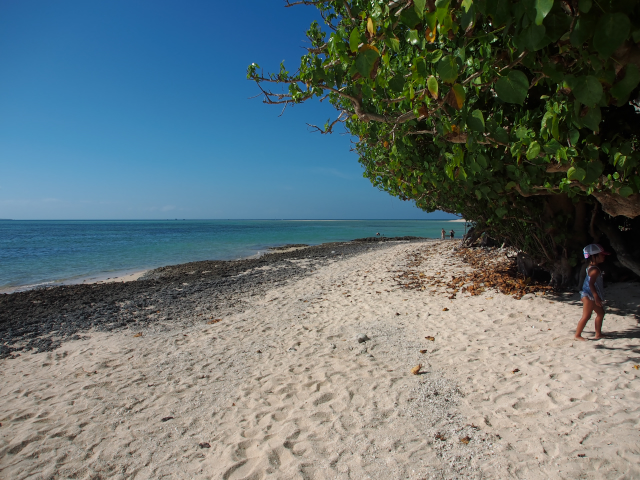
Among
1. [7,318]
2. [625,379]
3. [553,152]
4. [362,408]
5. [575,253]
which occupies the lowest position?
[7,318]

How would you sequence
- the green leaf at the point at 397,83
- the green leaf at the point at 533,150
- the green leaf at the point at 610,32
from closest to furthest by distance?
1. the green leaf at the point at 610,32
2. the green leaf at the point at 397,83
3. the green leaf at the point at 533,150

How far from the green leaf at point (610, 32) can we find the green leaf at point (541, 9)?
12.7 inches

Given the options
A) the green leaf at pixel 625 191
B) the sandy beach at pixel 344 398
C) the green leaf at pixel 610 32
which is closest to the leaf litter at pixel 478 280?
the sandy beach at pixel 344 398

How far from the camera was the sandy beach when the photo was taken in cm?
305

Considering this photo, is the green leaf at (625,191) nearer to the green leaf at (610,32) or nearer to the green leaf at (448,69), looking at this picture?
the green leaf at (610,32)

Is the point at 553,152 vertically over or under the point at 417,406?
over

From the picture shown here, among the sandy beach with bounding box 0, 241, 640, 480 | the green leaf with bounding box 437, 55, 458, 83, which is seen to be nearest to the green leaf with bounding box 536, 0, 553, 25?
the green leaf with bounding box 437, 55, 458, 83

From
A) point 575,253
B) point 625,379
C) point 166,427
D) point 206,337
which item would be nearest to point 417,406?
point 625,379

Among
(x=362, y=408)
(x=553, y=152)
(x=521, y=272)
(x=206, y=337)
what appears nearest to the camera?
(x=553, y=152)

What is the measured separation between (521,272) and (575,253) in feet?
6.85

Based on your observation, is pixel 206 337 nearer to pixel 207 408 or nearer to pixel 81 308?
pixel 207 408

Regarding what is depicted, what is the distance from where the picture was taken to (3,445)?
3.64 meters

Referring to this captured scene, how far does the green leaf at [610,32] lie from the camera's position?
4.38 feet

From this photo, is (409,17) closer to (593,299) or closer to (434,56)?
(434,56)
